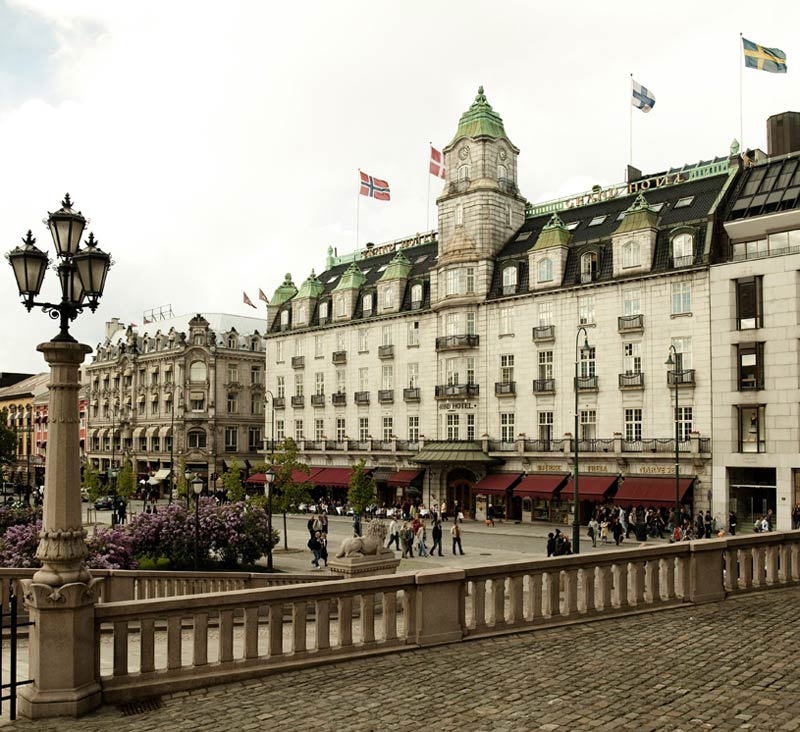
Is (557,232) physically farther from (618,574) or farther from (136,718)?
(136,718)

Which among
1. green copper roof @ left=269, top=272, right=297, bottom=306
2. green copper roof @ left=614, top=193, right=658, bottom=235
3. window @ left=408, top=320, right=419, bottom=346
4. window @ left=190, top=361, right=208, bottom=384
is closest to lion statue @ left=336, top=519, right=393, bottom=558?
green copper roof @ left=614, top=193, right=658, bottom=235

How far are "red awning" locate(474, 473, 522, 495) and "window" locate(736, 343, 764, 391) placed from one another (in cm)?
1510

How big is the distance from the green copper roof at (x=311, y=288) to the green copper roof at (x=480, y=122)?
1874 cm

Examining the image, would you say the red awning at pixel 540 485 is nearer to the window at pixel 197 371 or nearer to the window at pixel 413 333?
the window at pixel 413 333

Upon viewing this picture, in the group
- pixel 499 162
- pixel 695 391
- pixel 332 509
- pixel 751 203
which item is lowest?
pixel 332 509

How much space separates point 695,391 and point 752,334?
4.32 meters

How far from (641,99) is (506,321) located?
1652 cm

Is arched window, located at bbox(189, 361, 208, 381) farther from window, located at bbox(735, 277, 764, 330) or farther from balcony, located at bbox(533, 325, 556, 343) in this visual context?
window, located at bbox(735, 277, 764, 330)

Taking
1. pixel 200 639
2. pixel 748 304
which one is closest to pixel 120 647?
pixel 200 639

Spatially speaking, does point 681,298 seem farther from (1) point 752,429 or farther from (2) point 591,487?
(2) point 591,487

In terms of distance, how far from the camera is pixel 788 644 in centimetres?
1158

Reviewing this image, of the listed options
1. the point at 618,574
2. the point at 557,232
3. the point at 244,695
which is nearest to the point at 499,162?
the point at 557,232

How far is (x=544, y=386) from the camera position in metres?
53.2

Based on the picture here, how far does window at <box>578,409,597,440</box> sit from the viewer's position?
51062mm
